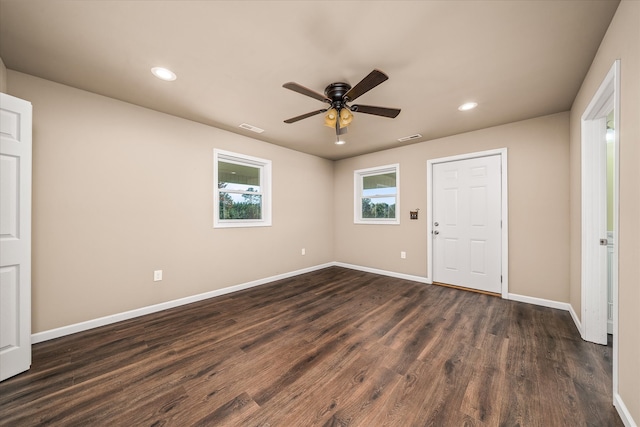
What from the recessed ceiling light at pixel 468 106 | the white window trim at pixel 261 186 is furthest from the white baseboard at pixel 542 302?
the white window trim at pixel 261 186

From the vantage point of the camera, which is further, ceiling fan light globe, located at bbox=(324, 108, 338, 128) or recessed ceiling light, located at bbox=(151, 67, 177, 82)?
ceiling fan light globe, located at bbox=(324, 108, 338, 128)

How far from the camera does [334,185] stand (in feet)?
18.6

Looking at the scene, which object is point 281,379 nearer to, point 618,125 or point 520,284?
point 618,125

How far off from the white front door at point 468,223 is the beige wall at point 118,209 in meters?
3.24

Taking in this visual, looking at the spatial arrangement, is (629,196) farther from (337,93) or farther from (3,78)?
(3,78)

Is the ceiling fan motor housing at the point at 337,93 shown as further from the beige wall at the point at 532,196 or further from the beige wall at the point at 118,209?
the beige wall at the point at 532,196

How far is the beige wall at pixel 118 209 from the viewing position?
2.35 metres

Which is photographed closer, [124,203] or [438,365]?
[438,365]

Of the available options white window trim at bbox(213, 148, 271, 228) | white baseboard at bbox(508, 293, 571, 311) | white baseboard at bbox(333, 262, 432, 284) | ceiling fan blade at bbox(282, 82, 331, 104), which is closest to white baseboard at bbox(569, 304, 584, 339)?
white baseboard at bbox(508, 293, 571, 311)

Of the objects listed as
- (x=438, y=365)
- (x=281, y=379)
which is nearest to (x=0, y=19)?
(x=281, y=379)

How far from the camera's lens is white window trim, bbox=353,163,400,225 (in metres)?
4.61

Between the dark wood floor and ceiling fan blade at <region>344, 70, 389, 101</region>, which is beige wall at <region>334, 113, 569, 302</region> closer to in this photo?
the dark wood floor

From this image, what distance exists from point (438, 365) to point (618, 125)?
6.73 feet

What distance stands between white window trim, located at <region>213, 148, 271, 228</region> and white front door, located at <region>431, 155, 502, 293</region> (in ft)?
9.70
